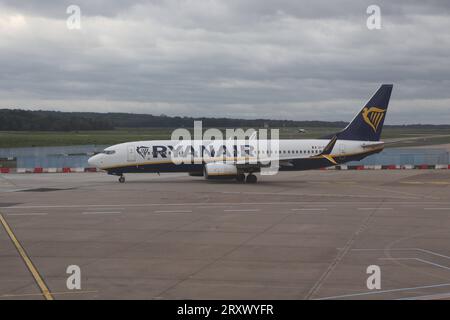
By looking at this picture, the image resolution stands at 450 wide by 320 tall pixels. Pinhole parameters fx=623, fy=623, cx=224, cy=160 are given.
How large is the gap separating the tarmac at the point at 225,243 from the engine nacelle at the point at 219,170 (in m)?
3.87

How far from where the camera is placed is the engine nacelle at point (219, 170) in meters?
47.1

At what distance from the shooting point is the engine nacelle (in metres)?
47.1

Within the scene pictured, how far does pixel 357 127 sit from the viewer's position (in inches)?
A: 2036

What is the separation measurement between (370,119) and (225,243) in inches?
1268

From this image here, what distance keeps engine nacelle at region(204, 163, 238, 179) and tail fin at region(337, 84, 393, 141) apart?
1019cm

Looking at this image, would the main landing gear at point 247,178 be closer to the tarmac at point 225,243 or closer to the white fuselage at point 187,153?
the white fuselage at point 187,153

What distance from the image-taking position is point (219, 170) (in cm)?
4709

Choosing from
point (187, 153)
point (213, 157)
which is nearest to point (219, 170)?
point (213, 157)

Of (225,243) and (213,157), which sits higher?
(213,157)

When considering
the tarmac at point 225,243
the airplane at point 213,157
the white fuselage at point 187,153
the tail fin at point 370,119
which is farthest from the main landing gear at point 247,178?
the tail fin at point 370,119

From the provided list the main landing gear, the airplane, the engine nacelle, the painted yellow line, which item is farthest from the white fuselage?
the painted yellow line

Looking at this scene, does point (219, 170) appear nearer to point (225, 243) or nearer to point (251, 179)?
point (251, 179)
